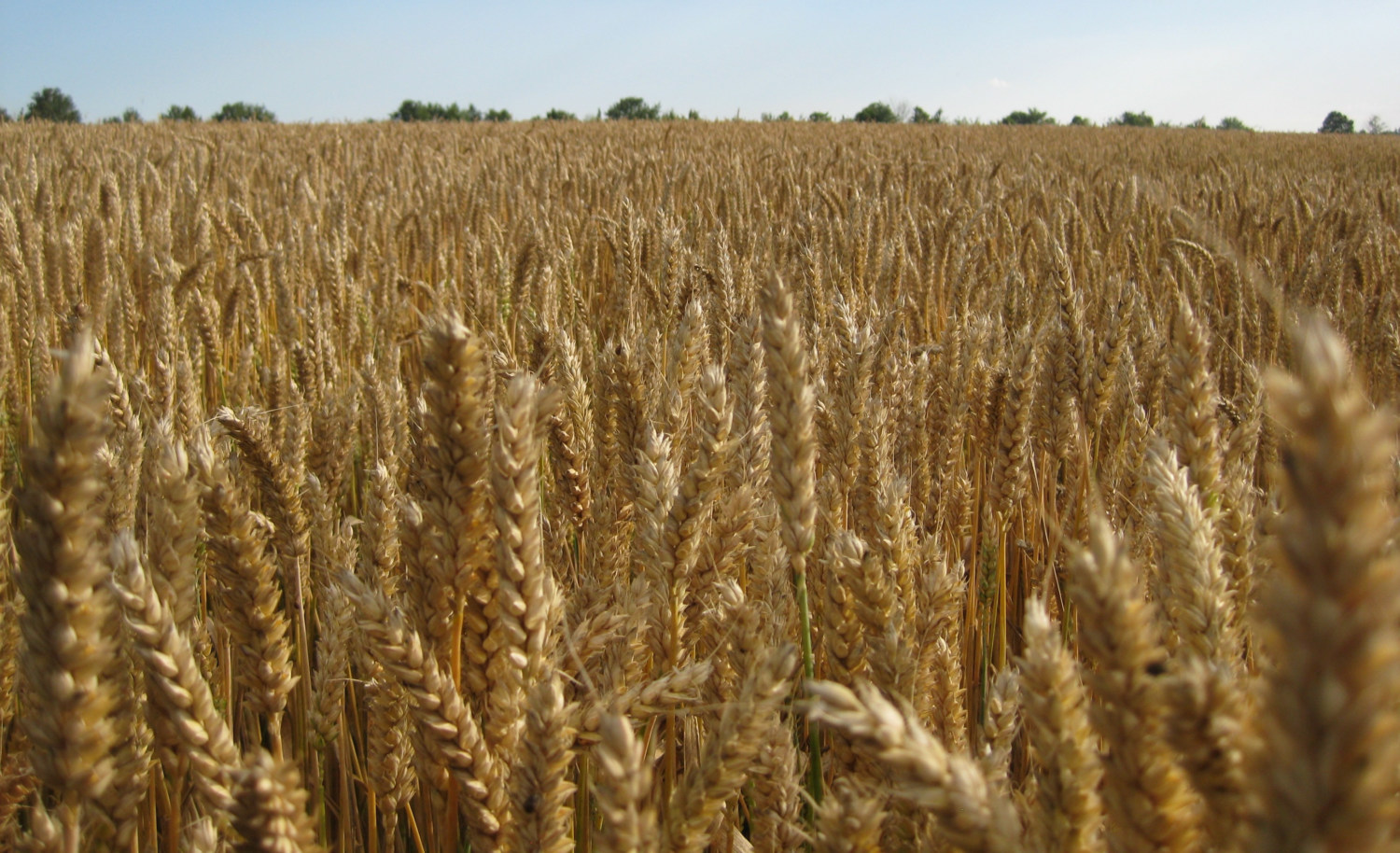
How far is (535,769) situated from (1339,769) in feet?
1.83

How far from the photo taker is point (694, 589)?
1.15 m

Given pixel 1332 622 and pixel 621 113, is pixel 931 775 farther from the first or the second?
pixel 621 113

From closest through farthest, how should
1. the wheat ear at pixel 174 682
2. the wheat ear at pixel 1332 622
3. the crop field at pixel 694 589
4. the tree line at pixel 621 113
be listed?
the wheat ear at pixel 1332 622, the crop field at pixel 694 589, the wheat ear at pixel 174 682, the tree line at pixel 621 113

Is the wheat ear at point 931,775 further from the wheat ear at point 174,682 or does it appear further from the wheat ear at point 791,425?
the wheat ear at point 174,682

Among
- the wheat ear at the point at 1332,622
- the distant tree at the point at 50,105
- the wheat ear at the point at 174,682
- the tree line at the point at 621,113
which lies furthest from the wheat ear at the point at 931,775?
the distant tree at the point at 50,105

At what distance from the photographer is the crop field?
500 mm

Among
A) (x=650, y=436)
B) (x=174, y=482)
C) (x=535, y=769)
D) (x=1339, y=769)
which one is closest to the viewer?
(x=1339, y=769)

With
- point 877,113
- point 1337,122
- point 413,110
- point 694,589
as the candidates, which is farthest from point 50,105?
point 1337,122

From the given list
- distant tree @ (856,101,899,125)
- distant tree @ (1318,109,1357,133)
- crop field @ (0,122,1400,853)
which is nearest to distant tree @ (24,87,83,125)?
distant tree @ (856,101,899,125)

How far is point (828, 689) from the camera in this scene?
1.70 feet

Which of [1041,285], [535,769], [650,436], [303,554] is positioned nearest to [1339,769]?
[535,769]

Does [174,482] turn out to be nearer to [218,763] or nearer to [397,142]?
[218,763]

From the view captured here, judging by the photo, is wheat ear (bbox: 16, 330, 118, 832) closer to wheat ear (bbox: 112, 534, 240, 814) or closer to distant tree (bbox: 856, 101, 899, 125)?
wheat ear (bbox: 112, 534, 240, 814)

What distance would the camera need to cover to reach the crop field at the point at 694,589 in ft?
1.64
